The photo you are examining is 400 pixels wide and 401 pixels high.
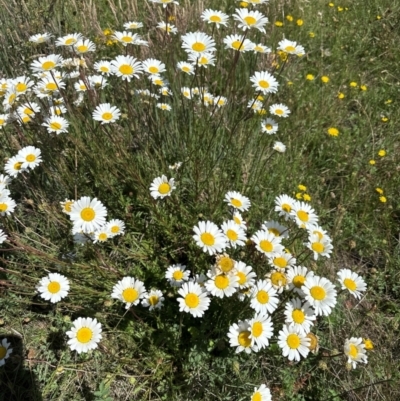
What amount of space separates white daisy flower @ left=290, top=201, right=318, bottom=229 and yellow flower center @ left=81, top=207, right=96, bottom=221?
43.5 inches

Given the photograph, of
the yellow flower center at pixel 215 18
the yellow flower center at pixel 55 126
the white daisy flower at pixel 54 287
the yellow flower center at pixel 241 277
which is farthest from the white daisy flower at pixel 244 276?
the yellow flower center at pixel 215 18

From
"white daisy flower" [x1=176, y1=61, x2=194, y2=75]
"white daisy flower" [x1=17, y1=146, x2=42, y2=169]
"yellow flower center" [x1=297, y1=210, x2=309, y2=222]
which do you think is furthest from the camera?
"white daisy flower" [x1=176, y1=61, x2=194, y2=75]

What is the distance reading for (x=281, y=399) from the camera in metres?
2.20

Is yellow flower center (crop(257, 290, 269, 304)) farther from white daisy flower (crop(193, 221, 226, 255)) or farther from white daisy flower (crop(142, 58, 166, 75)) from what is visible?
white daisy flower (crop(142, 58, 166, 75))

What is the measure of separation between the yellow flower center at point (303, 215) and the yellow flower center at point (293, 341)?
2.16 ft

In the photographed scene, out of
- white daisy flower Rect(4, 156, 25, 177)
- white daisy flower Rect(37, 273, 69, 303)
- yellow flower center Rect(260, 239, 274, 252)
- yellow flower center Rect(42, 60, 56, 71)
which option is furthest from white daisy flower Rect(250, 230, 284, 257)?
yellow flower center Rect(42, 60, 56, 71)

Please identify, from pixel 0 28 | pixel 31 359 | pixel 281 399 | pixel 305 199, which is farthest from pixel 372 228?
pixel 0 28

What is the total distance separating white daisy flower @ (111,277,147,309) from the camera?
2102mm

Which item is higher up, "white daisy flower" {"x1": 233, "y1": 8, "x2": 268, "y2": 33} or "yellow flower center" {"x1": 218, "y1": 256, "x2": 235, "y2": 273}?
"white daisy flower" {"x1": 233, "y1": 8, "x2": 268, "y2": 33}

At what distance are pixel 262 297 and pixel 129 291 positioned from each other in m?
0.69

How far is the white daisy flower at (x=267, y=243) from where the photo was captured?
2.08 meters

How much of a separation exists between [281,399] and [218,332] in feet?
1.58

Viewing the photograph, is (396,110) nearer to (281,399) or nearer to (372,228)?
(372,228)

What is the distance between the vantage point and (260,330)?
1.89m
